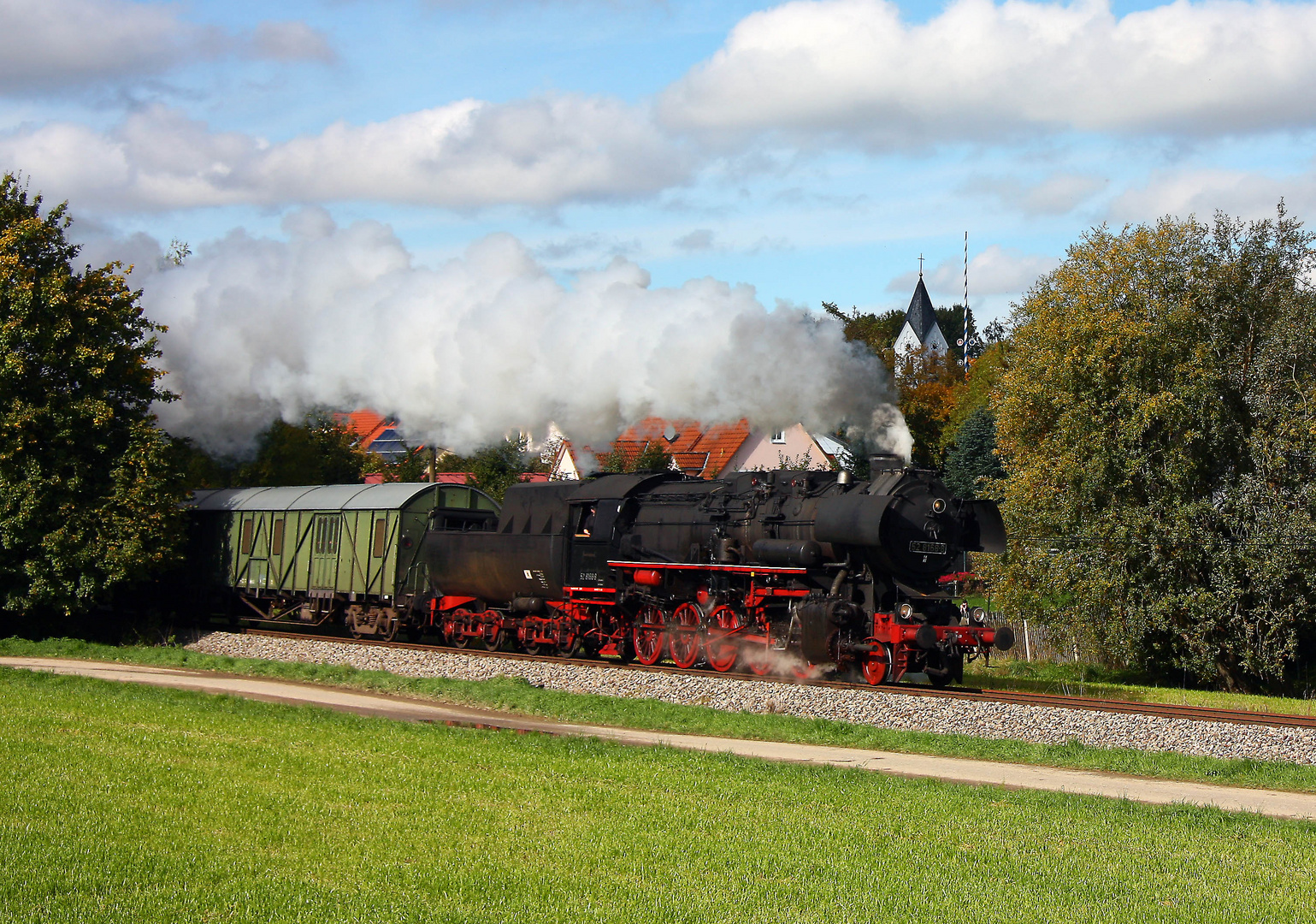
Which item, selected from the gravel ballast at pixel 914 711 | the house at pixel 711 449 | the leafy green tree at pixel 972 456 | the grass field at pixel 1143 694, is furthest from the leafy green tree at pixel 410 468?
the leafy green tree at pixel 972 456

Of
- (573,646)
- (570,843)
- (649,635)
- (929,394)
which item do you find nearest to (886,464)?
(649,635)

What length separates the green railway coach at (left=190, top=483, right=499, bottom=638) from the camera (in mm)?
25422

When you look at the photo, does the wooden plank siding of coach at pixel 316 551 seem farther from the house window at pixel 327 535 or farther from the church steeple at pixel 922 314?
the church steeple at pixel 922 314

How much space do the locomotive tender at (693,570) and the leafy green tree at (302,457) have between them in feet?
35.5

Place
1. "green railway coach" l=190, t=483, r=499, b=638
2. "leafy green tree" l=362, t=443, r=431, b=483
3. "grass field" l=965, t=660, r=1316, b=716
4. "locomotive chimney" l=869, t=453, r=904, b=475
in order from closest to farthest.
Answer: "locomotive chimney" l=869, t=453, r=904, b=475
"grass field" l=965, t=660, r=1316, b=716
"green railway coach" l=190, t=483, r=499, b=638
"leafy green tree" l=362, t=443, r=431, b=483

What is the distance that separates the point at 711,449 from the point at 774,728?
2573 cm

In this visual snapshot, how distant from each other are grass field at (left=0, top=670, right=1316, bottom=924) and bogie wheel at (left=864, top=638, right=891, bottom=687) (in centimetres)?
633

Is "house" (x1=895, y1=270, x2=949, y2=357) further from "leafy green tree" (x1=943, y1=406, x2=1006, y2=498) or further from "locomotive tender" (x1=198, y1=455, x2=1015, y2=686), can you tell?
"locomotive tender" (x1=198, y1=455, x2=1015, y2=686)

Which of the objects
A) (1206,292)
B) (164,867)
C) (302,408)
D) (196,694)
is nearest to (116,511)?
(302,408)

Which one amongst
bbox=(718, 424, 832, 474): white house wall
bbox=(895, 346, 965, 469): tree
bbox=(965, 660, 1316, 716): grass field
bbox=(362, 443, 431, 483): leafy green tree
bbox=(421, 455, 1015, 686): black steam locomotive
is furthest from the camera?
bbox=(895, 346, 965, 469): tree

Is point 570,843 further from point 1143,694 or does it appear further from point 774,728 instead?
point 1143,694

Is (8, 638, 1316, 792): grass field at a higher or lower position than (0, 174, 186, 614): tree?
lower

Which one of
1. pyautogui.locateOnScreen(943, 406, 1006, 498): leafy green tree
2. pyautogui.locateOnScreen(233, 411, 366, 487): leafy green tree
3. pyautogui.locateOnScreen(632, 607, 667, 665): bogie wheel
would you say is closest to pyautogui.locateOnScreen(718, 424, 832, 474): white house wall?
pyautogui.locateOnScreen(943, 406, 1006, 498): leafy green tree

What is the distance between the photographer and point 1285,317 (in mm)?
24000
